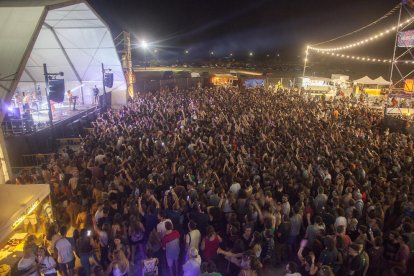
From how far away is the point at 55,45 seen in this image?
63.5 ft

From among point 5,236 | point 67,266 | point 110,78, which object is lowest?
point 67,266

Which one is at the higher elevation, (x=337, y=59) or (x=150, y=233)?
(x=337, y=59)

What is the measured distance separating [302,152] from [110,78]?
13.7 m

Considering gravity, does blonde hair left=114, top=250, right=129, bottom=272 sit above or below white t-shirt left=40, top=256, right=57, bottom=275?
above

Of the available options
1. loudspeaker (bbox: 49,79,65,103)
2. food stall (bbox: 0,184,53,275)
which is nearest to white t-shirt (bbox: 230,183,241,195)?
food stall (bbox: 0,184,53,275)

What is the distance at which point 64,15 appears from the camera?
1631 cm

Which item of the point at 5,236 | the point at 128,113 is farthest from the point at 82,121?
the point at 5,236

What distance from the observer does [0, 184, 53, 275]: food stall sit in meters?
5.50

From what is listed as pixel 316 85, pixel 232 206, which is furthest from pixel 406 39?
pixel 232 206

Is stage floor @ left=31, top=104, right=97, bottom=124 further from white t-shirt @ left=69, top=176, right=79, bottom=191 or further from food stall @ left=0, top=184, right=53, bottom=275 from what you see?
food stall @ left=0, top=184, right=53, bottom=275

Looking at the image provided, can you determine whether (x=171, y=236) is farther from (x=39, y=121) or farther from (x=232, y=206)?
(x=39, y=121)

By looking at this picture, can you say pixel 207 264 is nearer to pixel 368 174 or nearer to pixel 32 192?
pixel 32 192

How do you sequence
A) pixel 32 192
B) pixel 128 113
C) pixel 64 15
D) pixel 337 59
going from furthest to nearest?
1. pixel 337 59
2. pixel 64 15
3. pixel 128 113
4. pixel 32 192

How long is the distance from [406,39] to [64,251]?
1805 centimetres
